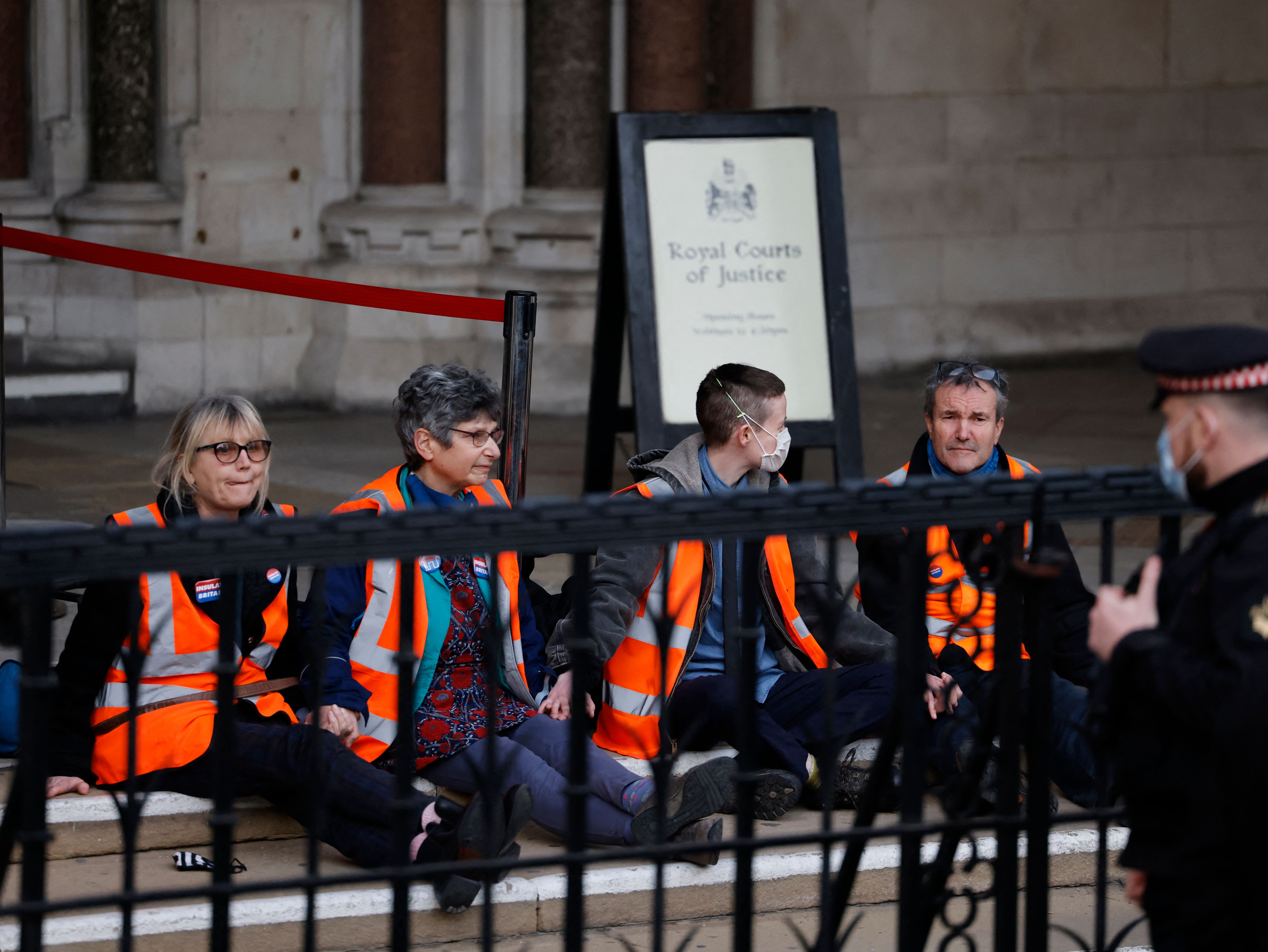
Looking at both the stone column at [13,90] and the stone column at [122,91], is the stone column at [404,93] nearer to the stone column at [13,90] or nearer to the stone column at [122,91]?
the stone column at [122,91]

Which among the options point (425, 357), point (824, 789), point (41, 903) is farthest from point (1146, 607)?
point (425, 357)

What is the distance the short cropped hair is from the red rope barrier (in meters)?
1.20

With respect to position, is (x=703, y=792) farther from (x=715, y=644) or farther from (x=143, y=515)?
(x=143, y=515)

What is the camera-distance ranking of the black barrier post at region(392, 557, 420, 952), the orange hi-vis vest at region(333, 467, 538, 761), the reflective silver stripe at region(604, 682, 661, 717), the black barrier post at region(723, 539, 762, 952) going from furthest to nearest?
the reflective silver stripe at region(604, 682, 661, 717)
the orange hi-vis vest at region(333, 467, 538, 761)
the black barrier post at region(723, 539, 762, 952)
the black barrier post at region(392, 557, 420, 952)

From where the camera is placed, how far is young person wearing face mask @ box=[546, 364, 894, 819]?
4367 millimetres

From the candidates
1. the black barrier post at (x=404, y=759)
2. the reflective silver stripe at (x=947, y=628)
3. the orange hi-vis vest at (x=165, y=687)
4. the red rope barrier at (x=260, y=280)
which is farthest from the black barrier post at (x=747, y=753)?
the red rope barrier at (x=260, y=280)

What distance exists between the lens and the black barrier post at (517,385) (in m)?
5.36

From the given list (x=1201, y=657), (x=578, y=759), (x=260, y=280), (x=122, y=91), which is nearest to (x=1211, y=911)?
(x=1201, y=657)

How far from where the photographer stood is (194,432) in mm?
4148

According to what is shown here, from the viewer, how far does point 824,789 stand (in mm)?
2896

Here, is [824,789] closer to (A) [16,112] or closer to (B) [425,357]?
(B) [425,357]

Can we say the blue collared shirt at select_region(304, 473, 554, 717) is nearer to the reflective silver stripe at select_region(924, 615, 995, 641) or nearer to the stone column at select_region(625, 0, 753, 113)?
the reflective silver stripe at select_region(924, 615, 995, 641)

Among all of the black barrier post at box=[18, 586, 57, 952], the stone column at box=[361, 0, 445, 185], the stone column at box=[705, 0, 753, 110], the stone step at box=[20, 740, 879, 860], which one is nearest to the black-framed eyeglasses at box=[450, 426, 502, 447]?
the stone step at box=[20, 740, 879, 860]

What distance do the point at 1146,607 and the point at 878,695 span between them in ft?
6.66
